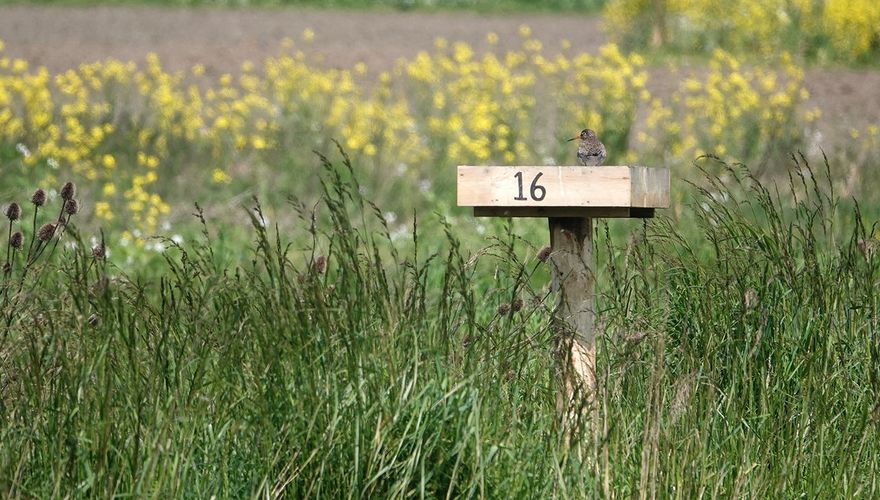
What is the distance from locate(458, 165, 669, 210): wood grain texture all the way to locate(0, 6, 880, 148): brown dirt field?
853 centimetres

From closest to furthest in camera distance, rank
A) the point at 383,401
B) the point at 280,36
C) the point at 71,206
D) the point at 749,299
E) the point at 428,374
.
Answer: the point at 383,401 → the point at 428,374 → the point at 71,206 → the point at 749,299 → the point at 280,36

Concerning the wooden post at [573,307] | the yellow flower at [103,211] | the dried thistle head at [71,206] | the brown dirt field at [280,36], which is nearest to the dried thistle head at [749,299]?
the wooden post at [573,307]

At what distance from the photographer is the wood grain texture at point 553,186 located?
348 cm

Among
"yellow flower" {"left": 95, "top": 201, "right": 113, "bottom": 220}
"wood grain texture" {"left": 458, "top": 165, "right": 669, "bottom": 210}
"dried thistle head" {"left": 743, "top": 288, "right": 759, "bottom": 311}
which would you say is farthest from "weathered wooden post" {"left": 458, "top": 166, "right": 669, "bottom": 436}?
"yellow flower" {"left": 95, "top": 201, "right": 113, "bottom": 220}

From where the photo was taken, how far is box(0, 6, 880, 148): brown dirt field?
560 inches

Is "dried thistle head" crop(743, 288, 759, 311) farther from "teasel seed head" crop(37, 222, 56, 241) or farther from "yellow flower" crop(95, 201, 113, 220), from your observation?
"yellow flower" crop(95, 201, 113, 220)

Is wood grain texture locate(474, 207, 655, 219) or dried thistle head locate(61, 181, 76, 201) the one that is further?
wood grain texture locate(474, 207, 655, 219)

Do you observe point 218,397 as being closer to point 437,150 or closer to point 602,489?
point 602,489

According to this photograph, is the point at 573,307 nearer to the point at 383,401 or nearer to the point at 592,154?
the point at 592,154

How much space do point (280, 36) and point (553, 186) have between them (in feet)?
51.8

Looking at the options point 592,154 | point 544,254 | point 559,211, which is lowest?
point 544,254

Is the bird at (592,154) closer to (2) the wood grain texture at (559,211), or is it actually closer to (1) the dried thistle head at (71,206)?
(2) the wood grain texture at (559,211)

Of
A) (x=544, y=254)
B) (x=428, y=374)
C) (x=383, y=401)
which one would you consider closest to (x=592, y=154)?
(x=544, y=254)

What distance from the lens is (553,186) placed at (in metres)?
3.48
